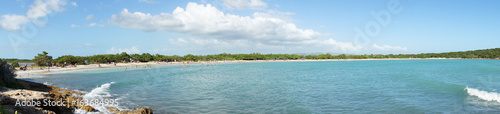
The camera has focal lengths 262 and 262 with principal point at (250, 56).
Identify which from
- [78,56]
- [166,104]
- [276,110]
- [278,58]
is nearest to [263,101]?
[276,110]

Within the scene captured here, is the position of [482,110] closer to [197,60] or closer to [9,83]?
[9,83]

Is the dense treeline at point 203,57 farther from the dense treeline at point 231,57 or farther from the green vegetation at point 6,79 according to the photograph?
the green vegetation at point 6,79

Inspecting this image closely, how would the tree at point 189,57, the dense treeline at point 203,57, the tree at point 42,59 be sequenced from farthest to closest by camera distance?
the tree at point 189,57 < the dense treeline at point 203,57 < the tree at point 42,59

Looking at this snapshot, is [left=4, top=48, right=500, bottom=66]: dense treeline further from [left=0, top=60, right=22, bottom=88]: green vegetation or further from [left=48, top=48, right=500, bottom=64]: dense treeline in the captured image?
[left=0, top=60, right=22, bottom=88]: green vegetation

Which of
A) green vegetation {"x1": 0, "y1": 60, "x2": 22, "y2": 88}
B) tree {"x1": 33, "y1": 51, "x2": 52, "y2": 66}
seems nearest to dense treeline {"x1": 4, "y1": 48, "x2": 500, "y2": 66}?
tree {"x1": 33, "y1": 51, "x2": 52, "y2": 66}

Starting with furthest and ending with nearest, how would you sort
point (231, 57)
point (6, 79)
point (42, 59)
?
point (231, 57) → point (42, 59) → point (6, 79)

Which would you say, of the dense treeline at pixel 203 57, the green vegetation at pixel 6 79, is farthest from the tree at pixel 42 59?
the green vegetation at pixel 6 79

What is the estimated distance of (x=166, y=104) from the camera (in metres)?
13.7

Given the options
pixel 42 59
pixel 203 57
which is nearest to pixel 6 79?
pixel 42 59

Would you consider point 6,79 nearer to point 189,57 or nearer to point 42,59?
point 42,59

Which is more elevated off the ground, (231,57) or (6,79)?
(231,57)

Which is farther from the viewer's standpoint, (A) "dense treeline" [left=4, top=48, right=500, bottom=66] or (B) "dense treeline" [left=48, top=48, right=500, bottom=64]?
(B) "dense treeline" [left=48, top=48, right=500, bottom=64]

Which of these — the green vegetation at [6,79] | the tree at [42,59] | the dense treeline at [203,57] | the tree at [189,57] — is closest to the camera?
the green vegetation at [6,79]

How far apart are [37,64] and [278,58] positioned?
10398 centimetres
